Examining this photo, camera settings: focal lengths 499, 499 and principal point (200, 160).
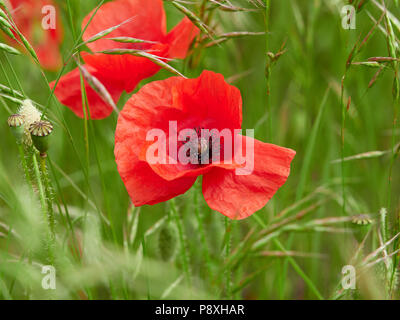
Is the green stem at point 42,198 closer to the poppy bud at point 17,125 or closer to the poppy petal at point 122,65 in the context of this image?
the poppy bud at point 17,125

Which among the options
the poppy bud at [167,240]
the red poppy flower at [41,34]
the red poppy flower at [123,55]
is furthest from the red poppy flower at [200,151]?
the red poppy flower at [41,34]

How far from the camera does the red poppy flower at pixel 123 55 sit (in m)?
1.01

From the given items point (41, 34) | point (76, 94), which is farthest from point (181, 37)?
point (41, 34)

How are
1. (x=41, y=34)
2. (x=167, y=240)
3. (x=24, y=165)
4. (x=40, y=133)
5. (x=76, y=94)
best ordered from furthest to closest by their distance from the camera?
(x=41, y=34) → (x=167, y=240) → (x=76, y=94) → (x=24, y=165) → (x=40, y=133)

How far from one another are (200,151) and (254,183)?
15 cm

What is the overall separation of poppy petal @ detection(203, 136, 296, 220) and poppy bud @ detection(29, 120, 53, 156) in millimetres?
287

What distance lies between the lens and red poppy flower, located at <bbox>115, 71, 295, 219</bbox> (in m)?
0.85

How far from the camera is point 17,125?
0.83m

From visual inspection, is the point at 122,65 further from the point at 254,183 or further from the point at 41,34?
the point at 41,34

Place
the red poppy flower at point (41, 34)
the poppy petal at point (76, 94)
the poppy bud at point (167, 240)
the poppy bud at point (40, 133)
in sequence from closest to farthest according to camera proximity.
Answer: the poppy bud at point (40, 133) < the poppy petal at point (76, 94) < the poppy bud at point (167, 240) < the red poppy flower at point (41, 34)

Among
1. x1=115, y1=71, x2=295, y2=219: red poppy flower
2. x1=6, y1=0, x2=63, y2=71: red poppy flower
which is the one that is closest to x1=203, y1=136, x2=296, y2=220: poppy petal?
x1=115, y1=71, x2=295, y2=219: red poppy flower

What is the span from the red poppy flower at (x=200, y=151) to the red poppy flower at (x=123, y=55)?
11 centimetres

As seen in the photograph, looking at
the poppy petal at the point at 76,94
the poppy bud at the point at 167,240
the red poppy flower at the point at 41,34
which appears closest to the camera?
the poppy petal at the point at 76,94
